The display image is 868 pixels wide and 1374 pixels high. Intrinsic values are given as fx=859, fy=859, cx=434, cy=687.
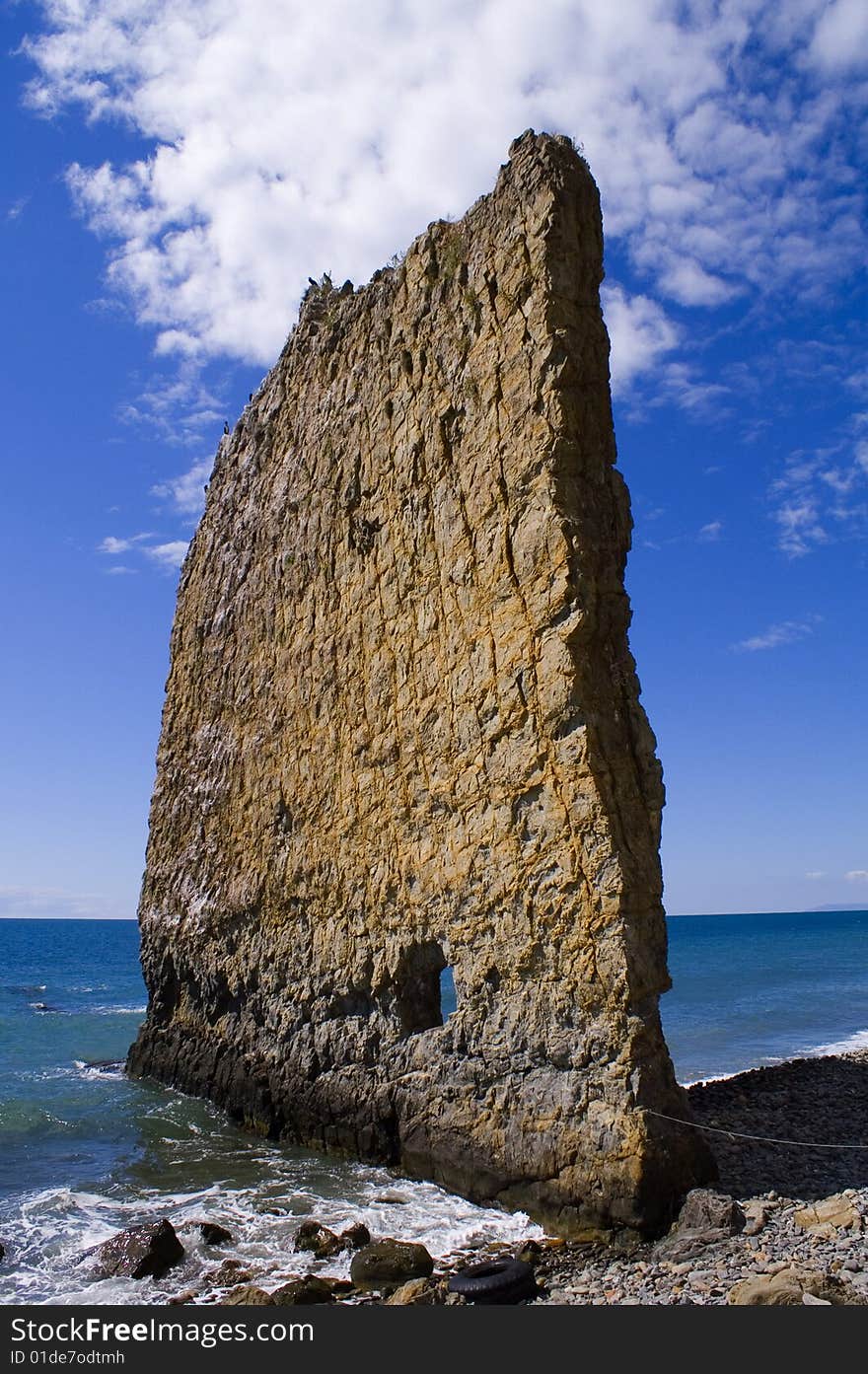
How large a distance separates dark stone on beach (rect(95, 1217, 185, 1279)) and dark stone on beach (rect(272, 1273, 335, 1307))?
1872 millimetres

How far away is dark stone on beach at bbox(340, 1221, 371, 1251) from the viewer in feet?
33.4

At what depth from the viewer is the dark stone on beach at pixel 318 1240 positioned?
33.0 ft

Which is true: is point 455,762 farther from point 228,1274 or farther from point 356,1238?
point 228,1274

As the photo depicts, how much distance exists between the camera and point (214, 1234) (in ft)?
35.0

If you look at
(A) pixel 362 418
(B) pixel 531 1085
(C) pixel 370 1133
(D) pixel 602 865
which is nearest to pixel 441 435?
(A) pixel 362 418

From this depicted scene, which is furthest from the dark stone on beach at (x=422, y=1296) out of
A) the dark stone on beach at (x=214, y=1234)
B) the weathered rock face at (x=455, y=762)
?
the dark stone on beach at (x=214, y=1234)

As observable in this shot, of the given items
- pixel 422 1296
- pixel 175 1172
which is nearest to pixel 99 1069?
pixel 175 1172

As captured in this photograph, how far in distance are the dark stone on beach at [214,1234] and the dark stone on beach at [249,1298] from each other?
5.78 ft

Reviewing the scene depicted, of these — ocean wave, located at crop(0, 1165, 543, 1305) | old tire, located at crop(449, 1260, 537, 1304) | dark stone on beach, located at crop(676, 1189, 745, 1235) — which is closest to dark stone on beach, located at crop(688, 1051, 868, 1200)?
dark stone on beach, located at crop(676, 1189, 745, 1235)

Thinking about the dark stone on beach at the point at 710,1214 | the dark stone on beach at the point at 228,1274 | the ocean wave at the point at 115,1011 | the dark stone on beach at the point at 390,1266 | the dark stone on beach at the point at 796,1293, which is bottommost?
the ocean wave at the point at 115,1011

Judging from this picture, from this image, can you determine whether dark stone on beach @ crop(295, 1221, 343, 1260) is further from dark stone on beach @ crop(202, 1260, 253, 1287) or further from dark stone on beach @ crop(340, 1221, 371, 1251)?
dark stone on beach @ crop(202, 1260, 253, 1287)

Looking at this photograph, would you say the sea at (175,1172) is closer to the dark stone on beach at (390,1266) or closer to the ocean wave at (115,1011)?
the dark stone on beach at (390,1266)

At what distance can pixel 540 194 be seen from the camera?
40.5ft

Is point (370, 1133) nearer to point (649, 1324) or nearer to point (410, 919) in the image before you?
point (410, 919)
